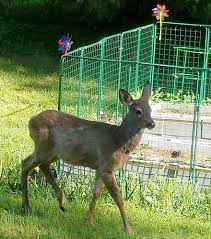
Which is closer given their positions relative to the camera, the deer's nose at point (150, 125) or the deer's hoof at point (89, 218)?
the deer's nose at point (150, 125)

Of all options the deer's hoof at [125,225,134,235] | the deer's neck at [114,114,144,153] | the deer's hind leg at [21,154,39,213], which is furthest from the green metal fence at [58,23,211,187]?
the deer's hoof at [125,225,134,235]

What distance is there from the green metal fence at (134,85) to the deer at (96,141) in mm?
779

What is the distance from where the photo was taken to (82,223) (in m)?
5.87

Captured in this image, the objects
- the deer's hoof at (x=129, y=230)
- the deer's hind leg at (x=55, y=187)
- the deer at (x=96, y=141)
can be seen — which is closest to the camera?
the deer's hoof at (x=129, y=230)

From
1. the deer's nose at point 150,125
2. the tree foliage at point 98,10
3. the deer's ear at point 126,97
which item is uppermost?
the tree foliage at point 98,10

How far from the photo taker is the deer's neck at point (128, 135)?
591 centimetres

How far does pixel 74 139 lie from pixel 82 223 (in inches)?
27.3

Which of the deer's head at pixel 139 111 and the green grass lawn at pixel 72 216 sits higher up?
the deer's head at pixel 139 111

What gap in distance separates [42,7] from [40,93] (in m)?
6.75

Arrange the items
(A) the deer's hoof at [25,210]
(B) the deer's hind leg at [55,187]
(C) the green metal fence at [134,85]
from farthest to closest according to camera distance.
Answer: (C) the green metal fence at [134,85] → (B) the deer's hind leg at [55,187] → (A) the deer's hoof at [25,210]

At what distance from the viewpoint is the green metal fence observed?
7383mm

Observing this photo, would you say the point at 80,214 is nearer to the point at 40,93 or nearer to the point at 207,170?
the point at 207,170

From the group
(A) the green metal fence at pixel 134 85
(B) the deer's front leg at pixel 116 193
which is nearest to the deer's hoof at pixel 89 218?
(B) the deer's front leg at pixel 116 193

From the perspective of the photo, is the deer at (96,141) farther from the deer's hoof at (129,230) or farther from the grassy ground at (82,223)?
the grassy ground at (82,223)
